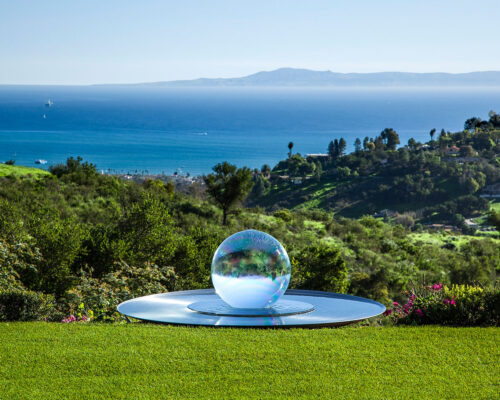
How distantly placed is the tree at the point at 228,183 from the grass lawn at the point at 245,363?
2011 cm

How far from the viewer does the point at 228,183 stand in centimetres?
2834

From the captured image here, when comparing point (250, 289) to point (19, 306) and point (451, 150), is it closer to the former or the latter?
point (19, 306)

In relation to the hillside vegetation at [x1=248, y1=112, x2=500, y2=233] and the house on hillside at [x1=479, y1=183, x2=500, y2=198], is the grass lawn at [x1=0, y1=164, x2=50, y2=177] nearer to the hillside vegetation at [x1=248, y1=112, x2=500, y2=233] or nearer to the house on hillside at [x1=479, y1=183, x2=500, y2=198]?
the hillside vegetation at [x1=248, y1=112, x2=500, y2=233]

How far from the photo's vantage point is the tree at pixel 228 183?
92.4 feet

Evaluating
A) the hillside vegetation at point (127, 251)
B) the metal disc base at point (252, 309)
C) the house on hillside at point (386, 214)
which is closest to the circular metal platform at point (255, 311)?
the metal disc base at point (252, 309)

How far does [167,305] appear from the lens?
9.30 metres

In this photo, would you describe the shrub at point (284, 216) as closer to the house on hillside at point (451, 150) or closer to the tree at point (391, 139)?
the house on hillside at point (451, 150)

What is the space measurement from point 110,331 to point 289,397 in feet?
10.7

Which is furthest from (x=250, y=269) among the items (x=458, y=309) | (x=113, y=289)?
(x=113, y=289)

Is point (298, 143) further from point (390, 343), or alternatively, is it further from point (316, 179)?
point (390, 343)

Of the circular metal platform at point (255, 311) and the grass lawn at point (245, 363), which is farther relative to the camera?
the circular metal platform at point (255, 311)

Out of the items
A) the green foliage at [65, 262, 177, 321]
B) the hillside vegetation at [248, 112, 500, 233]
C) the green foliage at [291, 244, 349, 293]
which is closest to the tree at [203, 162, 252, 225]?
the green foliage at [291, 244, 349, 293]

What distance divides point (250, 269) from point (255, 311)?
798 mm

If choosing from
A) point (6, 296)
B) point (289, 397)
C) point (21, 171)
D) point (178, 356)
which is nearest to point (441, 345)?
point (289, 397)
